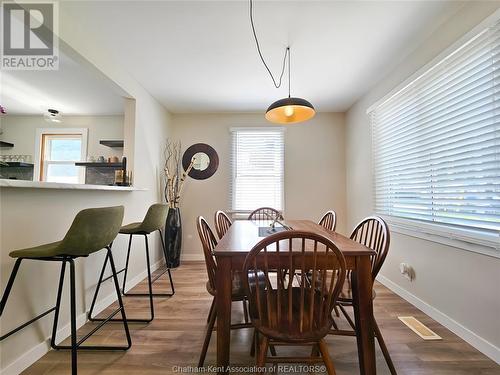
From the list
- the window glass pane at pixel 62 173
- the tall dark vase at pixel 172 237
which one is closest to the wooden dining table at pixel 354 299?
the tall dark vase at pixel 172 237

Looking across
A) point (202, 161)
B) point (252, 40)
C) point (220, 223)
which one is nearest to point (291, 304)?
point (220, 223)

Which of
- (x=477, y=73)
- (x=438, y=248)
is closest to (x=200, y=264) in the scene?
(x=438, y=248)

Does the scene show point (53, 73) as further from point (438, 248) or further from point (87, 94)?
point (438, 248)

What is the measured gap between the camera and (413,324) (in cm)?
198

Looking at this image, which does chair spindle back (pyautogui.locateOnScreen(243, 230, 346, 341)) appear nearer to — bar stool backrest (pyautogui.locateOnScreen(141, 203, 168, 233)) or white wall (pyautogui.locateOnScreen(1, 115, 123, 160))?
bar stool backrest (pyautogui.locateOnScreen(141, 203, 168, 233))

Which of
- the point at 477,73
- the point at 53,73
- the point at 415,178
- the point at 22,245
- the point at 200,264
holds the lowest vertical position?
the point at 200,264

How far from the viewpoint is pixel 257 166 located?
158 inches

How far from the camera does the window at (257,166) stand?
3.99 metres

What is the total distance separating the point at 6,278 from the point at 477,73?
3319mm

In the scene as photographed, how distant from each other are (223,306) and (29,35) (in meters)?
2.71

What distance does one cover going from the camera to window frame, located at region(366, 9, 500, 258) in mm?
1550

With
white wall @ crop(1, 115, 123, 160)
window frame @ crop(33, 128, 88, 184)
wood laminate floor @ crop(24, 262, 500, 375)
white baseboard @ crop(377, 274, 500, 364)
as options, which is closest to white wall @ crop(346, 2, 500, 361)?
white baseboard @ crop(377, 274, 500, 364)

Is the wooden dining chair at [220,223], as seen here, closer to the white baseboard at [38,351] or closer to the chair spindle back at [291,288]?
the chair spindle back at [291,288]

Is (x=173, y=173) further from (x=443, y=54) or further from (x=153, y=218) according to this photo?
(x=443, y=54)
